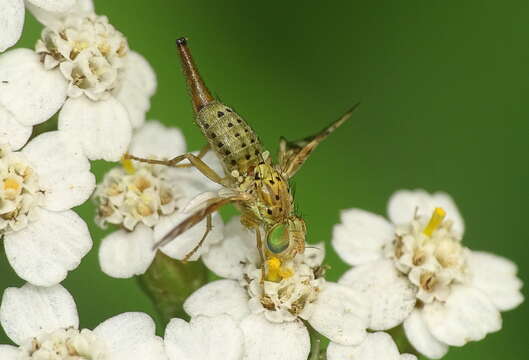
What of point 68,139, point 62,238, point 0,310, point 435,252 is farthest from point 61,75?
point 435,252

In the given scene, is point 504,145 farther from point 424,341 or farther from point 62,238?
point 62,238

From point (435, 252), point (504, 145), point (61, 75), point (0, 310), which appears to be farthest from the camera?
point (504, 145)

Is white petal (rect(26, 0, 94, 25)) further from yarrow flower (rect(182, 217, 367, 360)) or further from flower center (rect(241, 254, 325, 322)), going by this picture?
flower center (rect(241, 254, 325, 322))

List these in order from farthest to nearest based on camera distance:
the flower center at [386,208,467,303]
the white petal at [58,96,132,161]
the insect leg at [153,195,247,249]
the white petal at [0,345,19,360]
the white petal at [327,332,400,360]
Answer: the flower center at [386,208,467,303]
the white petal at [58,96,132,161]
the white petal at [327,332,400,360]
the white petal at [0,345,19,360]
the insect leg at [153,195,247,249]

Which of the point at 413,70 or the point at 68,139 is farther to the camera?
the point at 413,70

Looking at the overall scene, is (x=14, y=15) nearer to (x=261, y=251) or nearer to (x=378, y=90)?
(x=261, y=251)

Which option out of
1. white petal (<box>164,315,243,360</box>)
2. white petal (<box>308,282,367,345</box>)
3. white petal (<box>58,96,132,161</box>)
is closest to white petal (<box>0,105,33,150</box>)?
white petal (<box>58,96,132,161</box>)
